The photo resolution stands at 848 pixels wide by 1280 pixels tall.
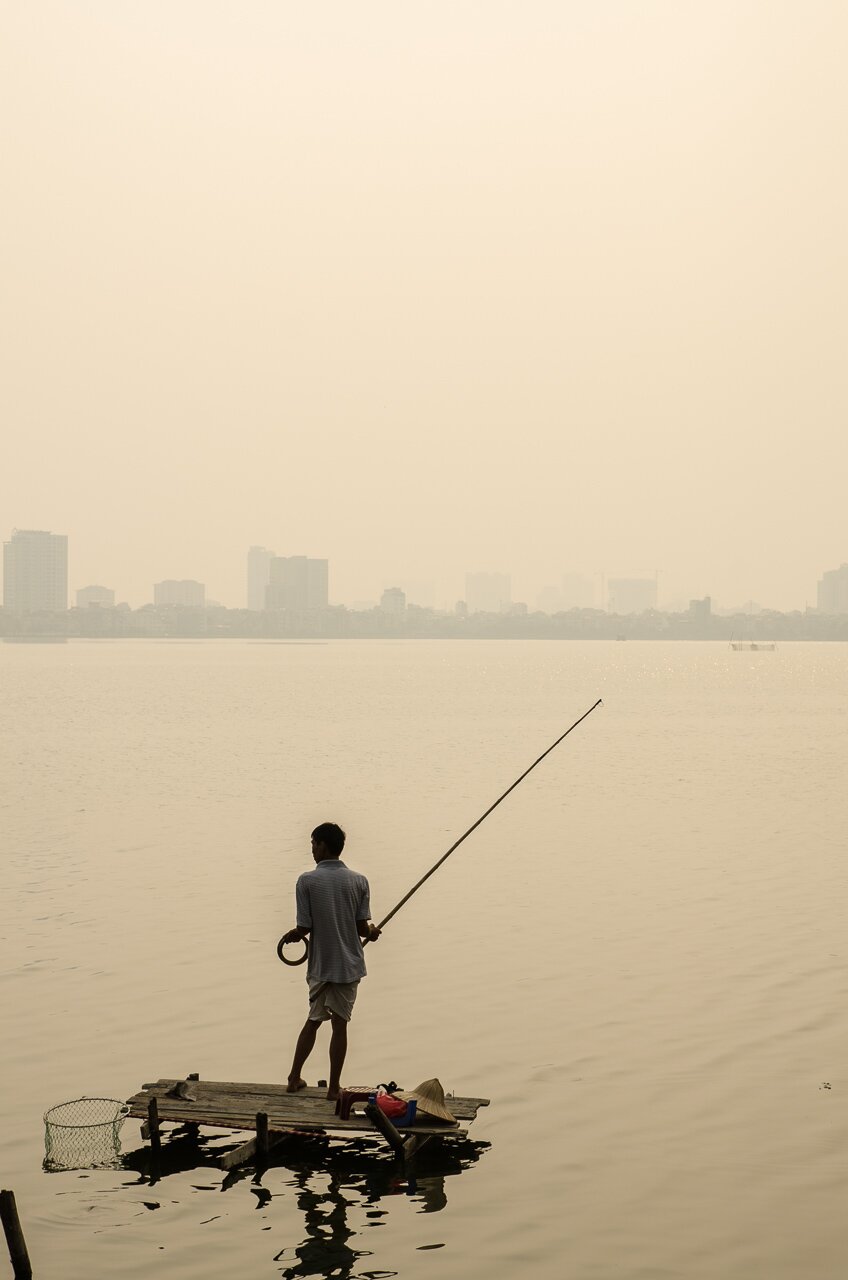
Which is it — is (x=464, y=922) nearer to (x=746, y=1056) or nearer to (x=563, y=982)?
(x=563, y=982)

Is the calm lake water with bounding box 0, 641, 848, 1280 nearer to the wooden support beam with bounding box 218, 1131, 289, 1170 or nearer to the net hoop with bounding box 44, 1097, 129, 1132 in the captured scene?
the wooden support beam with bounding box 218, 1131, 289, 1170

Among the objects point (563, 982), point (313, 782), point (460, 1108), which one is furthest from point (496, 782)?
point (460, 1108)

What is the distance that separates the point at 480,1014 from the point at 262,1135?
4706 millimetres

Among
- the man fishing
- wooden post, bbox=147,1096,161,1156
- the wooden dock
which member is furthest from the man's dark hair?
wooden post, bbox=147,1096,161,1156

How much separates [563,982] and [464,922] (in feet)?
11.5

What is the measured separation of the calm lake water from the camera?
330 inches

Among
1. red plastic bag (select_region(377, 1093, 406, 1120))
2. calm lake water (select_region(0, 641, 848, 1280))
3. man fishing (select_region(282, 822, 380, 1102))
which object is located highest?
man fishing (select_region(282, 822, 380, 1102))

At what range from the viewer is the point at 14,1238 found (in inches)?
295

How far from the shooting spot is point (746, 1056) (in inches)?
468

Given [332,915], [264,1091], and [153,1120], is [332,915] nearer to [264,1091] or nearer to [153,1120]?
[264,1091]

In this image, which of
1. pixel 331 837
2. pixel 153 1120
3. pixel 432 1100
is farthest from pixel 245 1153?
pixel 331 837

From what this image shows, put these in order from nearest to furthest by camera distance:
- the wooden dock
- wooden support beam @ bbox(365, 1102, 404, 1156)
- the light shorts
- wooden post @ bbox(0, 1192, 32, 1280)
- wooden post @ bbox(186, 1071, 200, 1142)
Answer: wooden post @ bbox(0, 1192, 32, 1280) → wooden support beam @ bbox(365, 1102, 404, 1156) → the wooden dock → the light shorts → wooden post @ bbox(186, 1071, 200, 1142)

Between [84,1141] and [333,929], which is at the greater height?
[333,929]

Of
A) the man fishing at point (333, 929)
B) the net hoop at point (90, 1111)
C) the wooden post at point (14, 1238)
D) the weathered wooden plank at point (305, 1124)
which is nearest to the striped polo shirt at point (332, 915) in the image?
the man fishing at point (333, 929)
